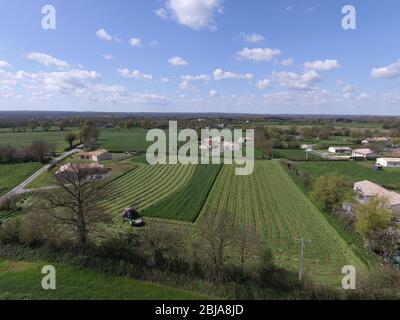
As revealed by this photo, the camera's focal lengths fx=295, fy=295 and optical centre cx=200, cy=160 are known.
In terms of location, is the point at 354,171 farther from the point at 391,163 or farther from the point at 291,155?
the point at 291,155

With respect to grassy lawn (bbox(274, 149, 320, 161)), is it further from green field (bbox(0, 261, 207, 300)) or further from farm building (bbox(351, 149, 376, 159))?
green field (bbox(0, 261, 207, 300))

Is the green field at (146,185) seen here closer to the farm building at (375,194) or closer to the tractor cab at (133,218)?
the tractor cab at (133,218)

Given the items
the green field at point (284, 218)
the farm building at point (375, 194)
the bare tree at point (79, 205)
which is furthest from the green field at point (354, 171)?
the bare tree at point (79, 205)

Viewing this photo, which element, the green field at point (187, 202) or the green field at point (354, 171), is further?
the green field at point (354, 171)

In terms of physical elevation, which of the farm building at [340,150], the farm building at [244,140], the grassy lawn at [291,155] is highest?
the farm building at [244,140]

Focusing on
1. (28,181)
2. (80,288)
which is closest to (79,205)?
(80,288)

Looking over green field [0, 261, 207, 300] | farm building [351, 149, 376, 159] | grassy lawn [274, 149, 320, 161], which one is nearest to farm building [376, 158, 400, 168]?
farm building [351, 149, 376, 159]
